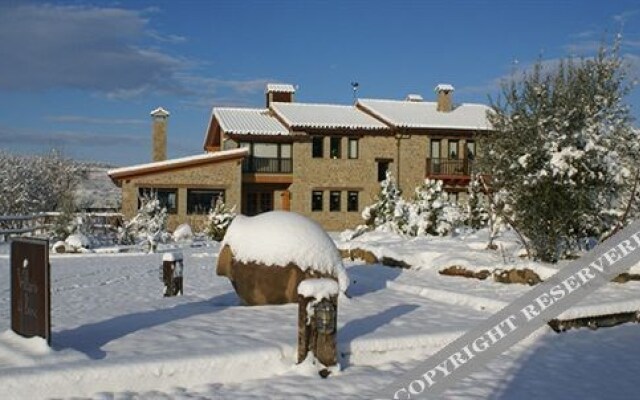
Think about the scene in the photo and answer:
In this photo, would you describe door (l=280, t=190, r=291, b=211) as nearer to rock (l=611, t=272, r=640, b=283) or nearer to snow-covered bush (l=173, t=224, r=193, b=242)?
snow-covered bush (l=173, t=224, r=193, b=242)

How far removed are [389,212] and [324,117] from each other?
537 inches

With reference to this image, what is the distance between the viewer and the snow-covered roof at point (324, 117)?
118ft

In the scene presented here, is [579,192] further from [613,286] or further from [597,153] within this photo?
[613,286]

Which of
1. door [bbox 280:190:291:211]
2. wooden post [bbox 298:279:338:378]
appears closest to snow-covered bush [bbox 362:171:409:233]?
door [bbox 280:190:291:211]

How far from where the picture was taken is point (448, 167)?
1501 inches

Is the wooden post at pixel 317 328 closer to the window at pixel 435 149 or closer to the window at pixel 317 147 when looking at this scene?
the window at pixel 317 147

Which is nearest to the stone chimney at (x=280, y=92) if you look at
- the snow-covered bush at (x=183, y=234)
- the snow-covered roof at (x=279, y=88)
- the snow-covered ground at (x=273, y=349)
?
the snow-covered roof at (x=279, y=88)

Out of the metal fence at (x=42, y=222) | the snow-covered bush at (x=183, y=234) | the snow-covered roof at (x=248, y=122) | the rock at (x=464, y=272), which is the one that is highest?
the snow-covered roof at (x=248, y=122)

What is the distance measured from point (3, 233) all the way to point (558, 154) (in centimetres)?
1887

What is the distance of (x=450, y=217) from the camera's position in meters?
22.1

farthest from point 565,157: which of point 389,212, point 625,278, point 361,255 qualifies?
point 389,212

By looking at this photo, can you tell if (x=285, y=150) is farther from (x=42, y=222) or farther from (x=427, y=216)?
(x=427, y=216)

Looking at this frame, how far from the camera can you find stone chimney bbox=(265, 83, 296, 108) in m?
40.8

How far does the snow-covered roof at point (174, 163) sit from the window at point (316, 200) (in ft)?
15.4
